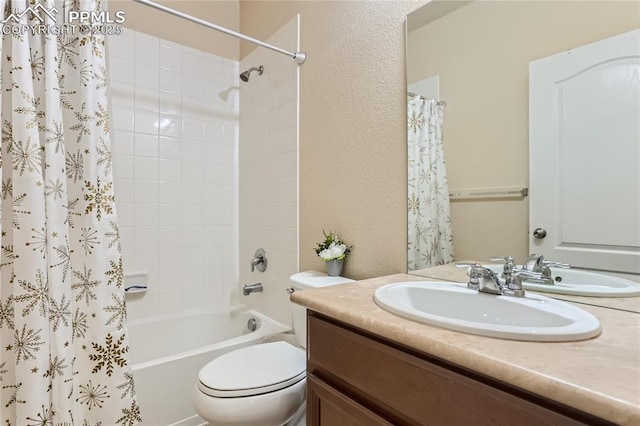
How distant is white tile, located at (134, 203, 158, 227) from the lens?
1.94 m

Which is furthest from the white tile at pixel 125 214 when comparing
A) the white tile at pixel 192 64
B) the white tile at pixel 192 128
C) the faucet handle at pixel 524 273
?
the faucet handle at pixel 524 273

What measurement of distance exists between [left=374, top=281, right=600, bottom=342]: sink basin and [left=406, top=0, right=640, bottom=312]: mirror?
0.61 feet

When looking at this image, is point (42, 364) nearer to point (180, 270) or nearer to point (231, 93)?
point (180, 270)

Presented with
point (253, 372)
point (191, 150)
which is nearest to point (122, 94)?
point (191, 150)

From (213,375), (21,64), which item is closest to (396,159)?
(213,375)

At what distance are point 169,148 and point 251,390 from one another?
1.58 metres

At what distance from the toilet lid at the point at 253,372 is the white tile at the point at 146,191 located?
3.79 ft

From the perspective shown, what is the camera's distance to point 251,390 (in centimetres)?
110

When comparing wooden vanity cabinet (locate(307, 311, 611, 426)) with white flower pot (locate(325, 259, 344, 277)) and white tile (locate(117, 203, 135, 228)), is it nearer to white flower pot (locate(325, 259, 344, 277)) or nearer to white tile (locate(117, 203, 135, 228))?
white flower pot (locate(325, 259, 344, 277))

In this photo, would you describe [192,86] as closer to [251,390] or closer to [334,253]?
[334,253]

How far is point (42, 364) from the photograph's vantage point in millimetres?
944

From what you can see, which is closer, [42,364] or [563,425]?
[563,425]

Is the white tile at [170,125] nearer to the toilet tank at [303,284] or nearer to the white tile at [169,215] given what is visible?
the white tile at [169,215]

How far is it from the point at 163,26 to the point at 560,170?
228cm
